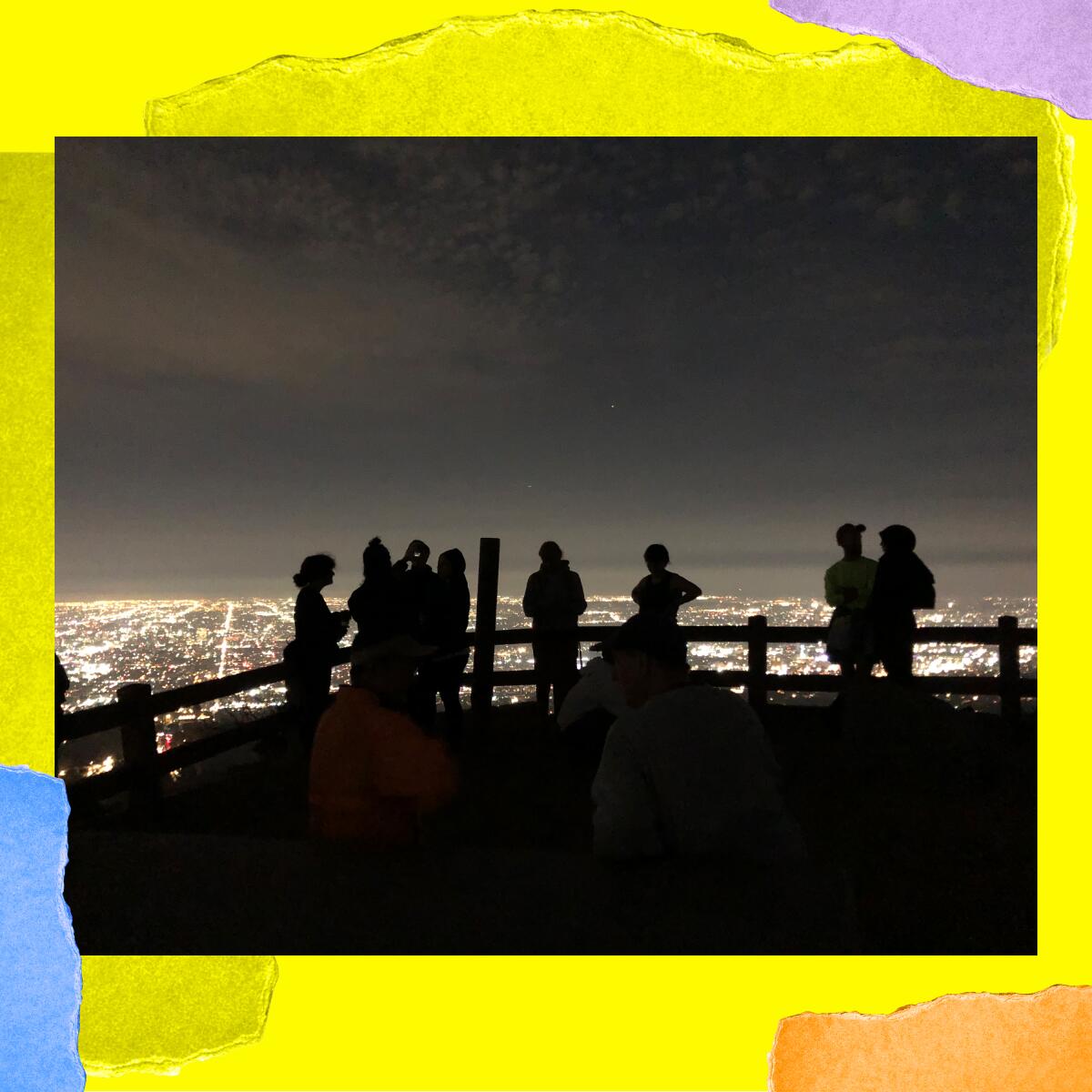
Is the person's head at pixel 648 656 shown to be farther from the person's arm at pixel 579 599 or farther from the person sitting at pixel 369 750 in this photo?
the person sitting at pixel 369 750

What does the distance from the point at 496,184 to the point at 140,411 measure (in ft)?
3.29

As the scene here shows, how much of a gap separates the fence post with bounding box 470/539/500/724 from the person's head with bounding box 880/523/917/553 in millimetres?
900

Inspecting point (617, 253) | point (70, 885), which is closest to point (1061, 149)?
point (617, 253)

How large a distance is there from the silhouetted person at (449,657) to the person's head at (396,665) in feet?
0.08

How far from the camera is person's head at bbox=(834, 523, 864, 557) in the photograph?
7.54 ft

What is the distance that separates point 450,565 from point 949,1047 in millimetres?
1609

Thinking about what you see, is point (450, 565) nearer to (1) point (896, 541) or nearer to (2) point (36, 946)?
(1) point (896, 541)

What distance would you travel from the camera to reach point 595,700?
7.54 ft

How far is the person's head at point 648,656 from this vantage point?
229 cm

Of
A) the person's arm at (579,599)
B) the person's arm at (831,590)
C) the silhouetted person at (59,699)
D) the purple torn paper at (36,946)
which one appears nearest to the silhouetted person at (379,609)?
the person's arm at (579,599)

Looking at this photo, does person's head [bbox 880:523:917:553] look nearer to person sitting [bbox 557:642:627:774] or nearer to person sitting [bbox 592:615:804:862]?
person sitting [bbox 592:615:804:862]

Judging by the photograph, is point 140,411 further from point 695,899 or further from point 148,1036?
point 695,899

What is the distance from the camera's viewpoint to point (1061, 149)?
2.40 meters

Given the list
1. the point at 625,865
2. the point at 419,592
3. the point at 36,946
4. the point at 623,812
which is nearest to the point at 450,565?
the point at 419,592
